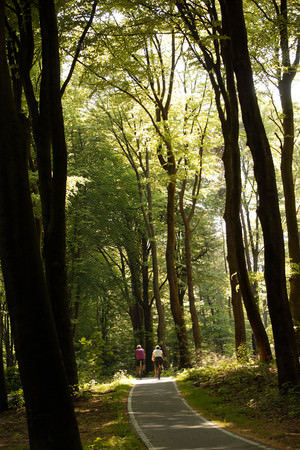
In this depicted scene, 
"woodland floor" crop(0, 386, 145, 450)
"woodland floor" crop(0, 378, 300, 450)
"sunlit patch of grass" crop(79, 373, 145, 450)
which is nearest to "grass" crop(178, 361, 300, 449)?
"woodland floor" crop(0, 378, 300, 450)

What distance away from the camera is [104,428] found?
866 centimetres

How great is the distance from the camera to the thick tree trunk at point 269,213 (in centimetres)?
959

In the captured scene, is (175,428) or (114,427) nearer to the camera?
(175,428)

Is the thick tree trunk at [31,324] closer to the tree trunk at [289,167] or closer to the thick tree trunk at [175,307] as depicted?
the tree trunk at [289,167]

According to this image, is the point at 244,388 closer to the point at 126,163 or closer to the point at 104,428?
the point at 104,428

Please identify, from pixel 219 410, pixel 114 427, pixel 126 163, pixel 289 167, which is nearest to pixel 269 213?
pixel 219 410

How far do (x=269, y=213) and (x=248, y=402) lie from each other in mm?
4300

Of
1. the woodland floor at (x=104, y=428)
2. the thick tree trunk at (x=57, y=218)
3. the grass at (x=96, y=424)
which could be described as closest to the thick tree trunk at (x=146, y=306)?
the grass at (x=96, y=424)

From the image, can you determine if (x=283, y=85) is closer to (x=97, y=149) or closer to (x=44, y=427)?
(x=44, y=427)

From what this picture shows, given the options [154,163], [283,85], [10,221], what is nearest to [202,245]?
[154,163]

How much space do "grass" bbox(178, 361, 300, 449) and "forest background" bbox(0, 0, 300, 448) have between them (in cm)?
63

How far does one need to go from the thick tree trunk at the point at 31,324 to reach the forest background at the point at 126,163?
0.01 meters

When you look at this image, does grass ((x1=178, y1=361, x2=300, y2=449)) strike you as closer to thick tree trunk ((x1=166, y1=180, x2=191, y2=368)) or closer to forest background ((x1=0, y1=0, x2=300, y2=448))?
forest background ((x1=0, y1=0, x2=300, y2=448))

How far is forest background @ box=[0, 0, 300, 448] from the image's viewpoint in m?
5.13
